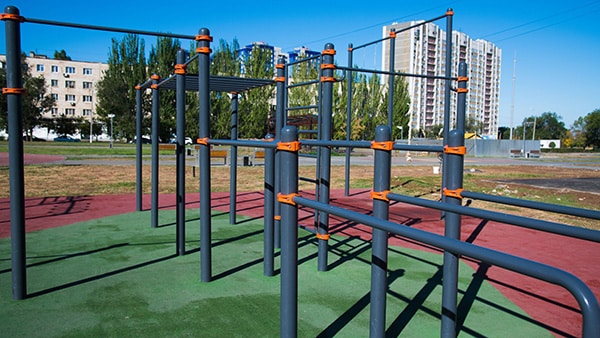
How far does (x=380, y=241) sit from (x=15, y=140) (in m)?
2.79

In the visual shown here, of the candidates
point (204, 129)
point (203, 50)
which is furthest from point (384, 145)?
point (203, 50)

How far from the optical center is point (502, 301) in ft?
12.2

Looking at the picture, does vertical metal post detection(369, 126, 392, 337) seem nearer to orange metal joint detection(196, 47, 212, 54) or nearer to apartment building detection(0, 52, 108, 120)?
orange metal joint detection(196, 47, 212, 54)

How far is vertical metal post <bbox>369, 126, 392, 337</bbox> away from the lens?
7.37 feet

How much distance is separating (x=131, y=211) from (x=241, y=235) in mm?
2656

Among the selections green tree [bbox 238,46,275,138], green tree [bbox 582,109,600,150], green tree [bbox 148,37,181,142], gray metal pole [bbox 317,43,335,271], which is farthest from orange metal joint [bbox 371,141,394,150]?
green tree [bbox 582,109,600,150]

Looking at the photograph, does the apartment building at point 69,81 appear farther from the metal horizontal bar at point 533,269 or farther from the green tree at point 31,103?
the metal horizontal bar at point 533,269

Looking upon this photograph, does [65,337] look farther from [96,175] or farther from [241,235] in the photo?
[96,175]

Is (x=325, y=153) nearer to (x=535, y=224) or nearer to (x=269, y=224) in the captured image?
(x=269, y=224)

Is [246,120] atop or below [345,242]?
atop

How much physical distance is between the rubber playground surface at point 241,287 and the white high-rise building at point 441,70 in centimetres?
7270

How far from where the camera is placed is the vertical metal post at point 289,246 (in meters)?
1.98

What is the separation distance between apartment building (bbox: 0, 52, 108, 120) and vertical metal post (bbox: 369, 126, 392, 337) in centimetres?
7089

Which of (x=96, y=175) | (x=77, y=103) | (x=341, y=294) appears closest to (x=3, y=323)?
(x=341, y=294)
